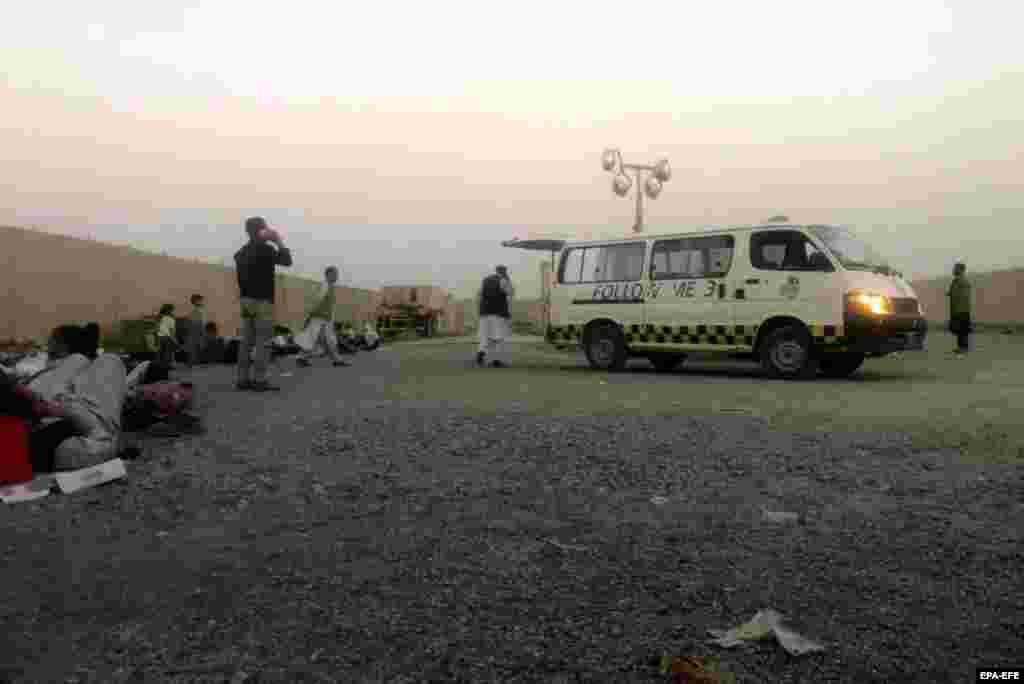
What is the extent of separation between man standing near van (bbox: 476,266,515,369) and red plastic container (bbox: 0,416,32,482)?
31.3ft

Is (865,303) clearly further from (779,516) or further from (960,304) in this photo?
(779,516)

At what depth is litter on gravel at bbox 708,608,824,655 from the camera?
2.44 meters

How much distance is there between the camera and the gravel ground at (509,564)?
2406mm

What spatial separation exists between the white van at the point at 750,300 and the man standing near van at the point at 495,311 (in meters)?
1.31

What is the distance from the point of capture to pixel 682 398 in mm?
8594

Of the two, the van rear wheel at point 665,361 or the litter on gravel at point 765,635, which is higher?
the van rear wheel at point 665,361

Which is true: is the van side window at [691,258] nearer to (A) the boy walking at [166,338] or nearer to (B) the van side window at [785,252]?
(B) the van side window at [785,252]

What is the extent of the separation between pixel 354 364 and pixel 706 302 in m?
6.41

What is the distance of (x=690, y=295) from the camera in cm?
1171

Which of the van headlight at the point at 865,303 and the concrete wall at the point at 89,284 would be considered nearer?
the van headlight at the point at 865,303

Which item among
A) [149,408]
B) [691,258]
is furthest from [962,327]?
[149,408]

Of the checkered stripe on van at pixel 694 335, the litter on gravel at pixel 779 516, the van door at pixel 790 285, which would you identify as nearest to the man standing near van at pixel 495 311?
the checkered stripe on van at pixel 694 335

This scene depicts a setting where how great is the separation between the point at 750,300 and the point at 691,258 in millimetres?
1074

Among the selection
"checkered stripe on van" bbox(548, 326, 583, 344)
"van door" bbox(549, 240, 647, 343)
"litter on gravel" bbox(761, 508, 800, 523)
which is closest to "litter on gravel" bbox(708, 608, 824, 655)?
"litter on gravel" bbox(761, 508, 800, 523)
